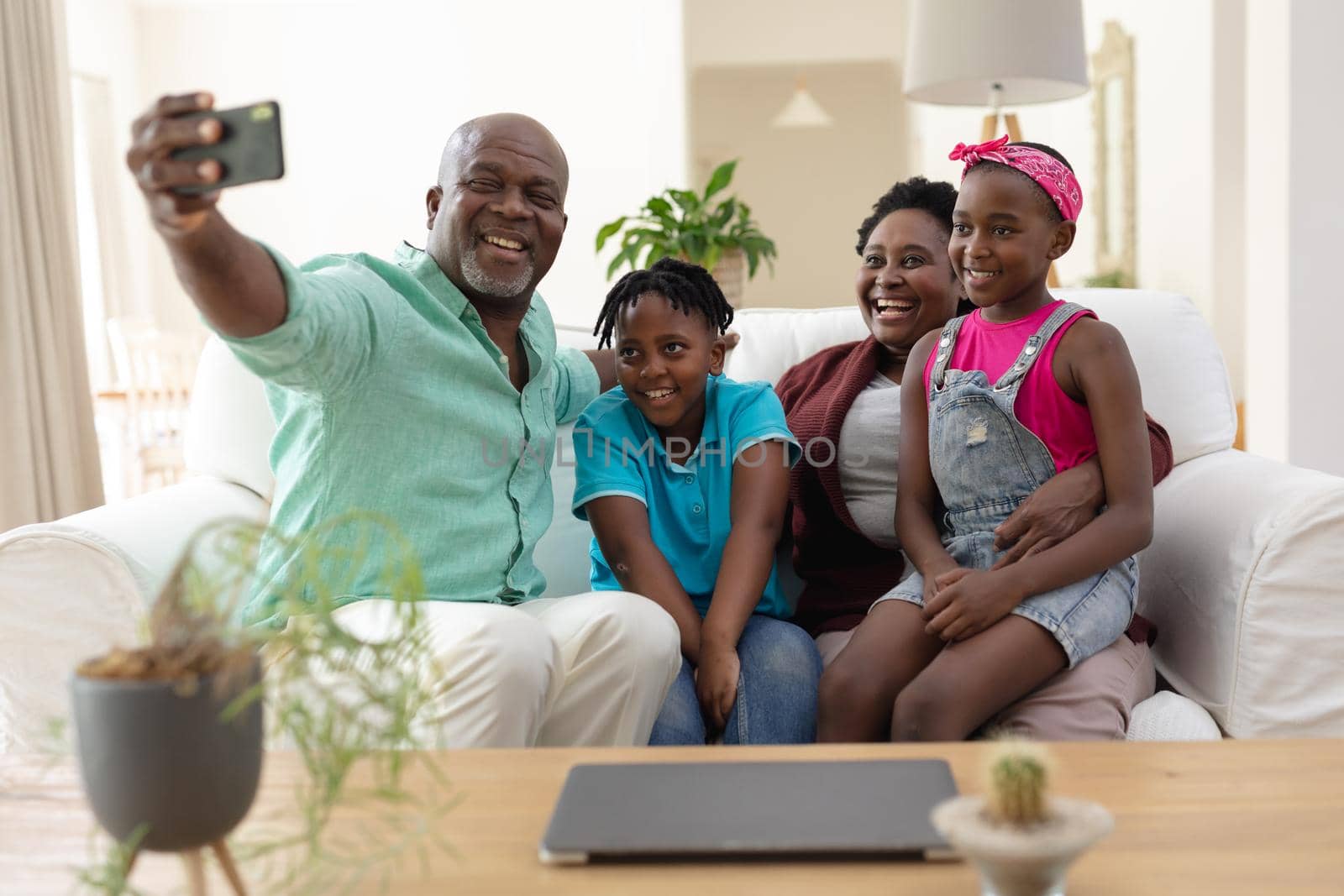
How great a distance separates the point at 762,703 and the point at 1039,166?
0.80 metres

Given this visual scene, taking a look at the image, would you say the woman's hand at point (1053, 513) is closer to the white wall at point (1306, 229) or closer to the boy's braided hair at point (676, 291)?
the boy's braided hair at point (676, 291)

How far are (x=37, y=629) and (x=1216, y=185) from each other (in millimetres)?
4170

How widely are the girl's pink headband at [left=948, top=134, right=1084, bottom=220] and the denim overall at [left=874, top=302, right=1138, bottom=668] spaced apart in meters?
0.14

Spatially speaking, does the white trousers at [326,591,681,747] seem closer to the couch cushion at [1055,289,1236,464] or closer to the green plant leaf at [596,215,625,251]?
the couch cushion at [1055,289,1236,464]

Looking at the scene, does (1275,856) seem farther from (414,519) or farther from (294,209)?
(294,209)

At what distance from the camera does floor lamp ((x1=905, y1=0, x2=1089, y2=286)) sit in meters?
2.83

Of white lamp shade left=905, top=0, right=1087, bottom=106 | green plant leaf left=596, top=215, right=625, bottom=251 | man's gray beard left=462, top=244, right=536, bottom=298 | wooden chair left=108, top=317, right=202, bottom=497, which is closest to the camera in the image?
man's gray beard left=462, top=244, right=536, bottom=298

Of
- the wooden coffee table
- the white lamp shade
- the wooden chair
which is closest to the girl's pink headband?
the wooden coffee table

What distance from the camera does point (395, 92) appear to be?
→ 7.73 metres

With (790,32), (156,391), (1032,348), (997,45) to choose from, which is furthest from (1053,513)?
(790,32)

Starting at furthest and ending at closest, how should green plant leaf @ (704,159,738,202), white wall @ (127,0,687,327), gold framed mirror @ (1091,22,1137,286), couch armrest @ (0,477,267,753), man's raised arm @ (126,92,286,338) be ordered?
white wall @ (127,0,687,327)
gold framed mirror @ (1091,22,1137,286)
green plant leaf @ (704,159,738,202)
couch armrest @ (0,477,267,753)
man's raised arm @ (126,92,286,338)

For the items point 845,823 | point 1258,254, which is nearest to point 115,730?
point 845,823

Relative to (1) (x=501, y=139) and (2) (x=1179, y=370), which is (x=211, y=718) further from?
(2) (x=1179, y=370)

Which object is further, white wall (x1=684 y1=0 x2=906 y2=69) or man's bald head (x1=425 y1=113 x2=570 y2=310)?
white wall (x1=684 y1=0 x2=906 y2=69)
